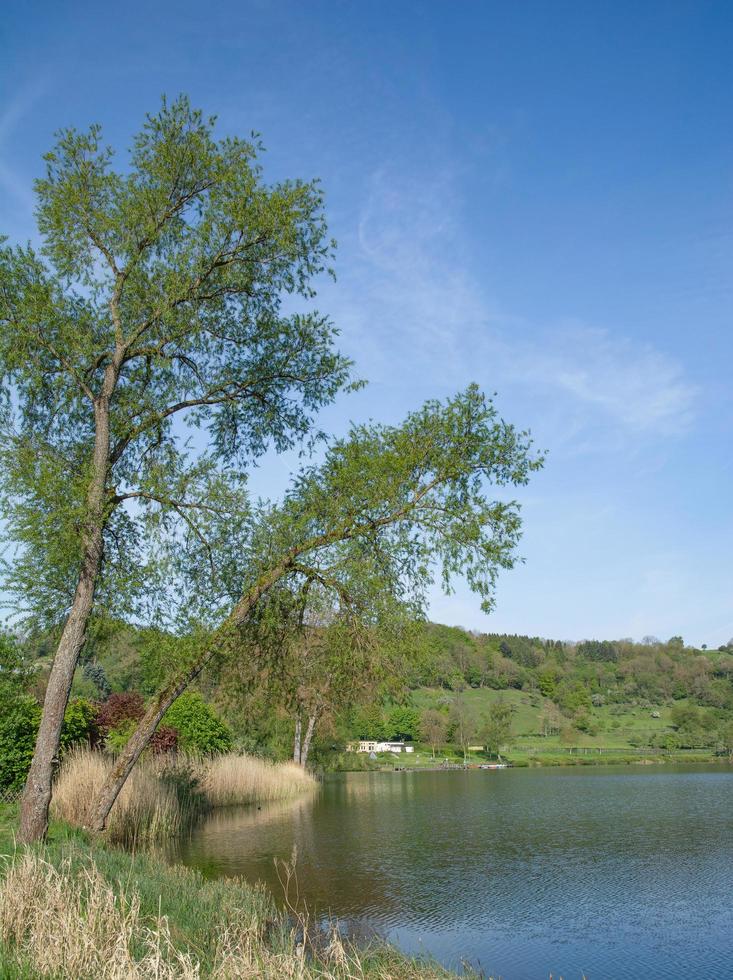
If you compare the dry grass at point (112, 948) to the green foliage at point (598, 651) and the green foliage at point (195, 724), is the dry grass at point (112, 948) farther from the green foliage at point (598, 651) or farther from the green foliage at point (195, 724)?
the green foliage at point (598, 651)

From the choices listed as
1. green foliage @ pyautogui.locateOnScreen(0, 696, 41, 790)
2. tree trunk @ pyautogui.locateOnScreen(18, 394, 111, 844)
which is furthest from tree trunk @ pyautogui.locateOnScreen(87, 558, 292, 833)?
green foliage @ pyautogui.locateOnScreen(0, 696, 41, 790)

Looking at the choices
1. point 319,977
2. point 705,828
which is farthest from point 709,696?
point 319,977

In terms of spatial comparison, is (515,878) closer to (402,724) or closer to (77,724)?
(77,724)

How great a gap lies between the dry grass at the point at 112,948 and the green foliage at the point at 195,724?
2330 cm

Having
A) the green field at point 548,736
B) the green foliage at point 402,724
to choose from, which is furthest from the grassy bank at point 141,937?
the green foliage at point 402,724

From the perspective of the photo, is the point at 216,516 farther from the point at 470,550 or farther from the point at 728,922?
the point at 728,922

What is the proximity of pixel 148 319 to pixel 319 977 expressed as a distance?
11.0 meters

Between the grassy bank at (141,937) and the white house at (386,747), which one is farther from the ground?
the grassy bank at (141,937)

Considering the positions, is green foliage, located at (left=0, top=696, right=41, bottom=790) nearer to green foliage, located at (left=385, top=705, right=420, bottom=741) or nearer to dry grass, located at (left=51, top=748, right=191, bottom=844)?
dry grass, located at (left=51, top=748, right=191, bottom=844)

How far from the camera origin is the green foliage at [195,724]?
30.6 m

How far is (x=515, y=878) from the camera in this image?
587 inches

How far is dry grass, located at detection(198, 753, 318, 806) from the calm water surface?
116 centimetres

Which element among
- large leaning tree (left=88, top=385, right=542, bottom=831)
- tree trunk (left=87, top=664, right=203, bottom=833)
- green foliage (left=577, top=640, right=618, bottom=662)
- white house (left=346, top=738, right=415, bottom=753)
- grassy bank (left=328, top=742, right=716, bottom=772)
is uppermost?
green foliage (left=577, top=640, right=618, bottom=662)

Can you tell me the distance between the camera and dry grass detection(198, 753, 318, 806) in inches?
1041
